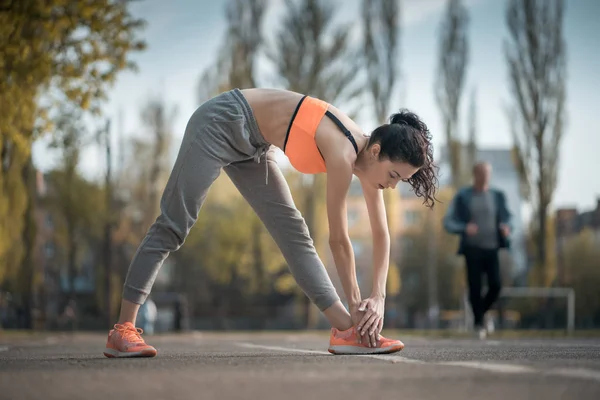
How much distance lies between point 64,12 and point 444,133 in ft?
88.3

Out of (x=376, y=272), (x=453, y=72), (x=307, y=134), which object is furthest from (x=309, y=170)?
(x=453, y=72)

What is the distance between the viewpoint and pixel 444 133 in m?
37.8

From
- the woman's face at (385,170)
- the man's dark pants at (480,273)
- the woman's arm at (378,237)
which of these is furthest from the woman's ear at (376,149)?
the man's dark pants at (480,273)

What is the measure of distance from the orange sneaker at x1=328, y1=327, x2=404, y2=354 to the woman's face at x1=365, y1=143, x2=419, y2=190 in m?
0.73

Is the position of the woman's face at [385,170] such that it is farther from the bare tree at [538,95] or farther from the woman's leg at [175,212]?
the bare tree at [538,95]

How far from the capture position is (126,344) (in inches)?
174

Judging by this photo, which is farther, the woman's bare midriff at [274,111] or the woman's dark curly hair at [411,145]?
the woman's bare midriff at [274,111]

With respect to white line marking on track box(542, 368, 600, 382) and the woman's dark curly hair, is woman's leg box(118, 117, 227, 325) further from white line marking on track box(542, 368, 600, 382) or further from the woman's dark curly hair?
white line marking on track box(542, 368, 600, 382)

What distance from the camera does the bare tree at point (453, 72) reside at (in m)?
37.5

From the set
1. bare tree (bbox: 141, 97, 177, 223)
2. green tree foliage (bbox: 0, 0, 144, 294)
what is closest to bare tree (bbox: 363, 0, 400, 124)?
bare tree (bbox: 141, 97, 177, 223)

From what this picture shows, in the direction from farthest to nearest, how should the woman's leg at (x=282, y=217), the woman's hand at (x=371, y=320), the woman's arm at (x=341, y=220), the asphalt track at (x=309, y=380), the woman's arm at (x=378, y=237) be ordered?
the woman's leg at (x=282, y=217) < the woman's arm at (x=378, y=237) < the woman's hand at (x=371, y=320) < the woman's arm at (x=341, y=220) < the asphalt track at (x=309, y=380)

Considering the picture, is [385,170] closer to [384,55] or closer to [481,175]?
[481,175]

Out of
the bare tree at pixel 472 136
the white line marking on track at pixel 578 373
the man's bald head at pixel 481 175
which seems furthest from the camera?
the bare tree at pixel 472 136

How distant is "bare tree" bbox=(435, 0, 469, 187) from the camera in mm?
37500
